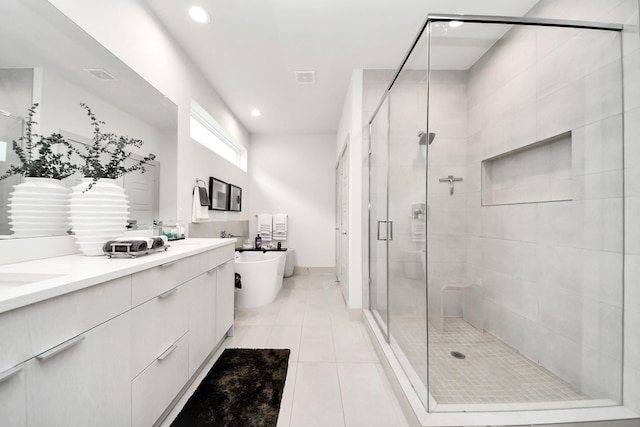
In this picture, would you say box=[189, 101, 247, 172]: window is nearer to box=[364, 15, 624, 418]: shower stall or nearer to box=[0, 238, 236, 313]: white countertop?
box=[0, 238, 236, 313]: white countertop

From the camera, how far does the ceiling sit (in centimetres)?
182

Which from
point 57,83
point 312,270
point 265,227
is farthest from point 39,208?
point 312,270

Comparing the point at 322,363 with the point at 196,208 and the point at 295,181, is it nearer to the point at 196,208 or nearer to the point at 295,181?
the point at 196,208

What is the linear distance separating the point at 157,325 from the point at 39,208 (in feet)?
2.50

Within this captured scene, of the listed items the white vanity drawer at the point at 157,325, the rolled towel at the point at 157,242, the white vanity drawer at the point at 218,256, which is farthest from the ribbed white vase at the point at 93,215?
the white vanity drawer at the point at 218,256

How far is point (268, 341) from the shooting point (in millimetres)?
2098

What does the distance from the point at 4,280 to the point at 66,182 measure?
1.79 ft

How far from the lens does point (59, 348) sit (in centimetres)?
70

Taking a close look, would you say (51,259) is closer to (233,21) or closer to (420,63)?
(233,21)

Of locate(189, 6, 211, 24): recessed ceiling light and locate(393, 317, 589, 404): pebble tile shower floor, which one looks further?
locate(189, 6, 211, 24): recessed ceiling light

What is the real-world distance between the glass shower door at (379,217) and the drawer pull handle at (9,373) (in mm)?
1976

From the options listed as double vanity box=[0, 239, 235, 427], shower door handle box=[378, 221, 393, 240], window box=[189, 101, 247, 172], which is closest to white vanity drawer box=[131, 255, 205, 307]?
double vanity box=[0, 239, 235, 427]

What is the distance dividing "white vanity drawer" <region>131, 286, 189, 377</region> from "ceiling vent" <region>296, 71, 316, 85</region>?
246 centimetres

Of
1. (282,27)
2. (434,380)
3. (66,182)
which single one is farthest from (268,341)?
(282,27)
